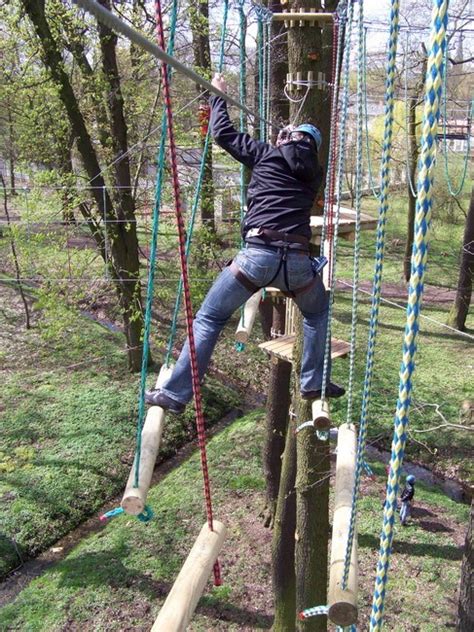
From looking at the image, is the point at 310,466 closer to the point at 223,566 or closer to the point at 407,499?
the point at 223,566

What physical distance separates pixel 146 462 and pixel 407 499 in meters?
3.99

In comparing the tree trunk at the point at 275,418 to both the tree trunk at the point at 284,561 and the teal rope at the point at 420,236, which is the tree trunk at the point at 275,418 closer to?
the tree trunk at the point at 284,561

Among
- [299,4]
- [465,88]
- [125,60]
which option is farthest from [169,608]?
[465,88]

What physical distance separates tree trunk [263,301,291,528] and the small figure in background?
121 cm

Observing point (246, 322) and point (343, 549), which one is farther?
point (246, 322)

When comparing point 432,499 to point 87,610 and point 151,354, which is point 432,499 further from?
point 151,354

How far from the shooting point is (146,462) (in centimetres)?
195

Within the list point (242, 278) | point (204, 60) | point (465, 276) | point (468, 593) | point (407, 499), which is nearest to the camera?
point (242, 278)

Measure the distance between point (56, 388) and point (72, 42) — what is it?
4.55 m

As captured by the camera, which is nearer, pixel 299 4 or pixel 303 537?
pixel 299 4

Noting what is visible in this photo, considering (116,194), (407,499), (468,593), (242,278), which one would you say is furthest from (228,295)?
(116,194)

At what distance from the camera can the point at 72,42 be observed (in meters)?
6.96

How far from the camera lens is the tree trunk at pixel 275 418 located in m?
5.13

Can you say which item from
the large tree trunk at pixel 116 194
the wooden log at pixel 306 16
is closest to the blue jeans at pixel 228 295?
the wooden log at pixel 306 16
